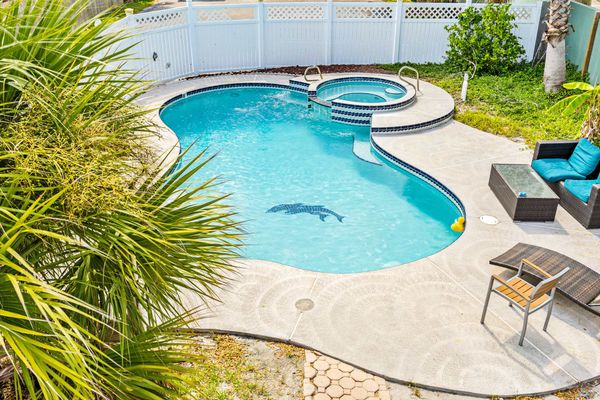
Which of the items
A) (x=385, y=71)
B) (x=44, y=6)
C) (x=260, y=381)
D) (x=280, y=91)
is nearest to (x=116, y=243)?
(x=44, y=6)

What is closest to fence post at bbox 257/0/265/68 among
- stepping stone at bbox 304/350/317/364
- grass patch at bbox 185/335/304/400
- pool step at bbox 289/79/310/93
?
pool step at bbox 289/79/310/93

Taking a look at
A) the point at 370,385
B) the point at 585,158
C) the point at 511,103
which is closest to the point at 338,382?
the point at 370,385

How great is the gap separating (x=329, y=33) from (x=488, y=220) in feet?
34.8

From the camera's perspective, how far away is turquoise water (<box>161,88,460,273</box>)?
9.37m

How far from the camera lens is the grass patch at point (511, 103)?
12.7 meters

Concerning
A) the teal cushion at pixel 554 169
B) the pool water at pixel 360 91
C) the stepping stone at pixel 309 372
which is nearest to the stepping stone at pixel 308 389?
the stepping stone at pixel 309 372

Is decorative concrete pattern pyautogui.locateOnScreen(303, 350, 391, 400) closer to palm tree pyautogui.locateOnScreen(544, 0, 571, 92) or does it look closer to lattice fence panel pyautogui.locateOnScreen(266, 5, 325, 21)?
palm tree pyautogui.locateOnScreen(544, 0, 571, 92)

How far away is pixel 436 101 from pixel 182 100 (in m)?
7.34

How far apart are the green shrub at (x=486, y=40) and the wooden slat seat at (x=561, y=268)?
1024cm

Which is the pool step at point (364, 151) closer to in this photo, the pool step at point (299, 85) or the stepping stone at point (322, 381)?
the pool step at point (299, 85)

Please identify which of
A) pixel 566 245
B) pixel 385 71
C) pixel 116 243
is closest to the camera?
pixel 116 243

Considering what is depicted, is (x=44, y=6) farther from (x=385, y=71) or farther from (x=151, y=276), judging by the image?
(x=385, y=71)

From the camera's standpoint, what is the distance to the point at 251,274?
778 centimetres

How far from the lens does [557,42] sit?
48.3 ft
